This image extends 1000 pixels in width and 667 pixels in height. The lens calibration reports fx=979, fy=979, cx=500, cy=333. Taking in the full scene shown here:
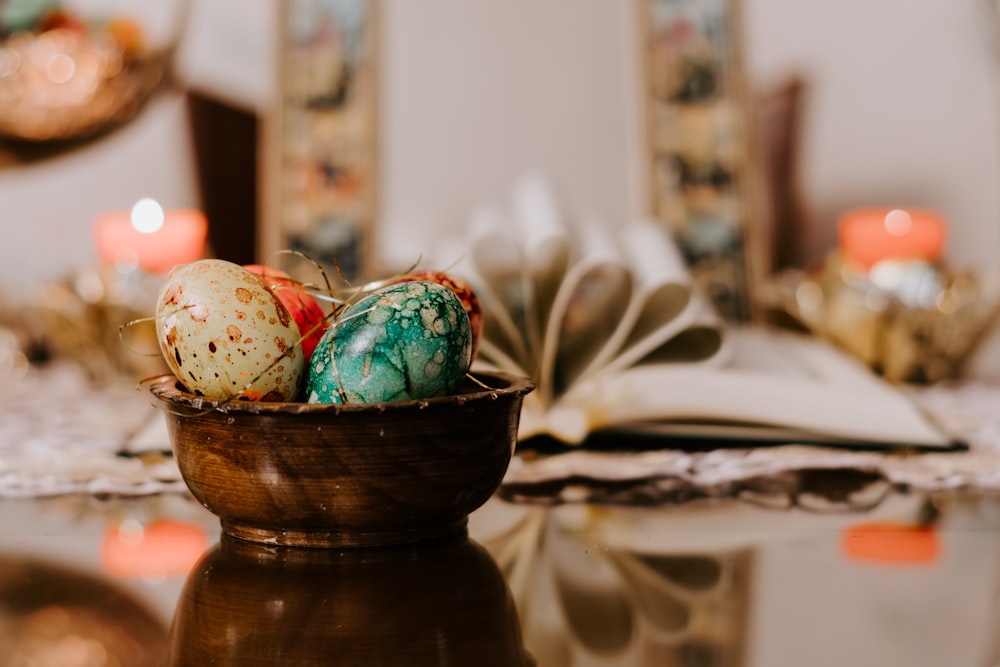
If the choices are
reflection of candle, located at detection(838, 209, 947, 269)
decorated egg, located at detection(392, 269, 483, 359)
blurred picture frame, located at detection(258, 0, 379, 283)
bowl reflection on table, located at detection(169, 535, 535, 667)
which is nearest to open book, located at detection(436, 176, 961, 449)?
decorated egg, located at detection(392, 269, 483, 359)

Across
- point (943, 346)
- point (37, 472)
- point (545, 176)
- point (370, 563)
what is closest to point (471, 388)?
point (370, 563)

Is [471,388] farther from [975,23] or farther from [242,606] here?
[975,23]

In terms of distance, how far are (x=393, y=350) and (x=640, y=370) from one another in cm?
32

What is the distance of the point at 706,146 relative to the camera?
136 centimetres

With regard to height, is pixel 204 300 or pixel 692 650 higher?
pixel 204 300

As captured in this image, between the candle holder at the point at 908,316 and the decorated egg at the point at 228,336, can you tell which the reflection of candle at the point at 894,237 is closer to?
the candle holder at the point at 908,316

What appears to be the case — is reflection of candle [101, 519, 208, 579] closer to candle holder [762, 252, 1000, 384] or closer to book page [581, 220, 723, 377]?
book page [581, 220, 723, 377]

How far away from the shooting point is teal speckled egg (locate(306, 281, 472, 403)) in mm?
464

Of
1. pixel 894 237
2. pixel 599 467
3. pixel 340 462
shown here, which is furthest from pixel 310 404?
pixel 894 237

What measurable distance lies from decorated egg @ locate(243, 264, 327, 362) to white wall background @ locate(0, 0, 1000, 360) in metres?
0.76

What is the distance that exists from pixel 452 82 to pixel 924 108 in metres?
0.74

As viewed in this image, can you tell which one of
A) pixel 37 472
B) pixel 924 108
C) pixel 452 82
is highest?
pixel 452 82

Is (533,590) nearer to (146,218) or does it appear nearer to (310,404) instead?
(310,404)

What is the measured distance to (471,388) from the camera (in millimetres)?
542
